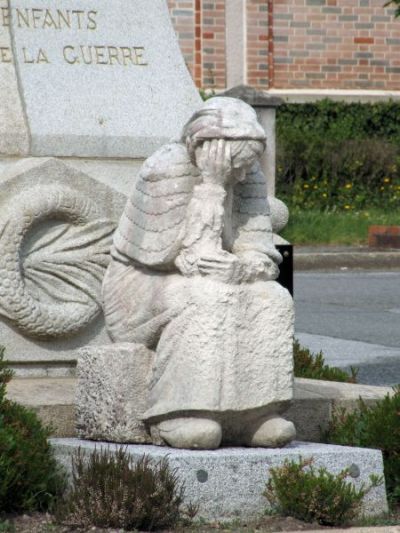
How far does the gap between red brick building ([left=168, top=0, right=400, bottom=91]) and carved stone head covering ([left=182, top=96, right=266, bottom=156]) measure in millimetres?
18910

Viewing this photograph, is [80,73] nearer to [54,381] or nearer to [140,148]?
[140,148]

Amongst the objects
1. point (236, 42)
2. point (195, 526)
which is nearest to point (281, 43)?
point (236, 42)

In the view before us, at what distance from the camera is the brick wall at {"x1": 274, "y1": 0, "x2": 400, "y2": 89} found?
80.4 feet

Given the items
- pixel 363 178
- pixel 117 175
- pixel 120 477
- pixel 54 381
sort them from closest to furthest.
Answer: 1. pixel 120 477
2. pixel 54 381
3. pixel 117 175
4. pixel 363 178

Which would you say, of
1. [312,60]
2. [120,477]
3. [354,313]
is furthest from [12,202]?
[312,60]

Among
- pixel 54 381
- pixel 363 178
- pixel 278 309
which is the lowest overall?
pixel 363 178

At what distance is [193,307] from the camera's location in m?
5.34

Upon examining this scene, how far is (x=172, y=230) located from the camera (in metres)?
5.55

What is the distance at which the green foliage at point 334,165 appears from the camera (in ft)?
68.5

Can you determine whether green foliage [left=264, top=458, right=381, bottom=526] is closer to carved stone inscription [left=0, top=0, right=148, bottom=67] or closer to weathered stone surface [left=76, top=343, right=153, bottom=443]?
weathered stone surface [left=76, top=343, right=153, bottom=443]

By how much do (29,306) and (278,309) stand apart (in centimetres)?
183

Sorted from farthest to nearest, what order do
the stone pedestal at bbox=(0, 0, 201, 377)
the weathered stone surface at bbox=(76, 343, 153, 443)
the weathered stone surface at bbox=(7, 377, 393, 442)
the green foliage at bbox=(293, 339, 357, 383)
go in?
1. the green foliage at bbox=(293, 339, 357, 383)
2. the stone pedestal at bbox=(0, 0, 201, 377)
3. the weathered stone surface at bbox=(7, 377, 393, 442)
4. the weathered stone surface at bbox=(76, 343, 153, 443)

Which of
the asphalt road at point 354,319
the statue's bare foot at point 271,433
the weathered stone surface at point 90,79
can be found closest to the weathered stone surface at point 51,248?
the weathered stone surface at point 90,79

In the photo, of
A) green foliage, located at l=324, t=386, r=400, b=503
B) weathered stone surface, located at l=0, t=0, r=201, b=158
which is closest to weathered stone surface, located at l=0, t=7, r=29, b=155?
weathered stone surface, located at l=0, t=0, r=201, b=158
